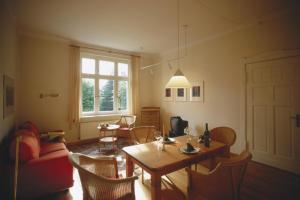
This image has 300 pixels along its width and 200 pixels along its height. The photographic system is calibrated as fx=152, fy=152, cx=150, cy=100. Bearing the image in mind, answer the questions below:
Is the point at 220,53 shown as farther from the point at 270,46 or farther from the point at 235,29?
the point at 270,46

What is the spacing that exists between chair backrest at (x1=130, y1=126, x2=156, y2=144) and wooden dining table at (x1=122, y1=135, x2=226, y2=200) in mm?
714

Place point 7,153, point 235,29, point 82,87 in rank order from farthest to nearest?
point 82,87
point 235,29
point 7,153

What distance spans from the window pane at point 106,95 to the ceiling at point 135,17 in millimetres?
1507

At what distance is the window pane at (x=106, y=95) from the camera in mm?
5211

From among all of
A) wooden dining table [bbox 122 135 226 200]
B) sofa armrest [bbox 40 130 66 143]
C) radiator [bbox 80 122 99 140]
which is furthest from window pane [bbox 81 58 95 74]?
wooden dining table [bbox 122 135 226 200]

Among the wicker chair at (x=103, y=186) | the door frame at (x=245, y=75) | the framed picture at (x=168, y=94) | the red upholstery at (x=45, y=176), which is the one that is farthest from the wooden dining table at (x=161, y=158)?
the framed picture at (x=168, y=94)

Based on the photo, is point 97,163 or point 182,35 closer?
point 97,163

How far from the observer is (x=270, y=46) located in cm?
312

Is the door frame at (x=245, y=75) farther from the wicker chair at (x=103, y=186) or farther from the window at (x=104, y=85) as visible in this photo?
the window at (x=104, y=85)

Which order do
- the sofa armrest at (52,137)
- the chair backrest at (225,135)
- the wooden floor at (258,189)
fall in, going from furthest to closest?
the sofa armrest at (52,137), the chair backrest at (225,135), the wooden floor at (258,189)

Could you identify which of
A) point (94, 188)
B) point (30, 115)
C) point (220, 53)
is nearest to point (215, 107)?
point (220, 53)

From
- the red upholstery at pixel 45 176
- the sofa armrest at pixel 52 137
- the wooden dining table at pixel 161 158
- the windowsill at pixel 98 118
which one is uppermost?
the windowsill at pixel 98 118

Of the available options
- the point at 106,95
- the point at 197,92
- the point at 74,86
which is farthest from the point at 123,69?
the point at 197,92

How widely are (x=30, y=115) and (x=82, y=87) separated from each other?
5.05ft
